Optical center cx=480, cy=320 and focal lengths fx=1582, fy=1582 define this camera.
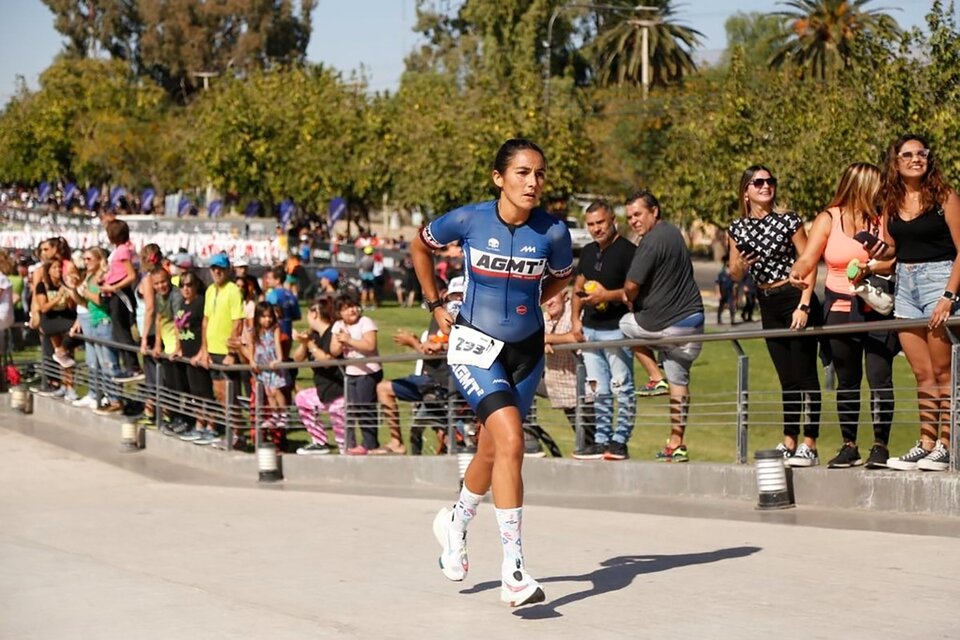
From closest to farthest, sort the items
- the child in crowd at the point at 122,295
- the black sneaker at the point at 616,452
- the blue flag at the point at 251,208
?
1. the black sneaker at the point at 616,452
2. the child in crowd at the point at 122,295
3. the blue flag at the point at 251,208

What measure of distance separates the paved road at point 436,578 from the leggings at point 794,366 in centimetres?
104

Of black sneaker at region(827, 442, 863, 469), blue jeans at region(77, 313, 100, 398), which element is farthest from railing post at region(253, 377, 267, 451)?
Answer: black sneaker at region(827, 442, 863, 469)

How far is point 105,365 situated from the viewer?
18.8 meters

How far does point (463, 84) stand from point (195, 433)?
73.2 meters

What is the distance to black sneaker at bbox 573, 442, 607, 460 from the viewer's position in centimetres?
1222

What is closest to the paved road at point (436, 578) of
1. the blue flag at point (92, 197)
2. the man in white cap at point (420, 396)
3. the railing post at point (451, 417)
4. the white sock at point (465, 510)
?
the white sock at point (465, 510)

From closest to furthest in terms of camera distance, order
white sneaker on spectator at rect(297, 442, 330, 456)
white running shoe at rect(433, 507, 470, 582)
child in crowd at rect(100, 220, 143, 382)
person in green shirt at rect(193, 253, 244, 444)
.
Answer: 1. white running shoe at rect(433, 507, 470, 582)
2. white sneaker on spectator at rect(297, 442, 330, 456)
3. person in green shirt at rect(193, 253, 244, 444)
4. child in crowd at rect(100, 220, 143, 382)

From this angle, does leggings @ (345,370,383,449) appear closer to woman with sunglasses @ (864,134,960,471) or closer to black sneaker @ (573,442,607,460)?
black sneaker @ (573,442,607,460)

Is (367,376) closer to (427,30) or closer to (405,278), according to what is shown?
(405,278)

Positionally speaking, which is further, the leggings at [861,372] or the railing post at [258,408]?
the railing post at [258,408]

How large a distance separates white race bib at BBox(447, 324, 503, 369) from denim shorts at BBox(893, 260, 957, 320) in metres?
3.24

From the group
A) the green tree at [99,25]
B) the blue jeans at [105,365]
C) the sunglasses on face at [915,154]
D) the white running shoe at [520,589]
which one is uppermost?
the green tree at [99,25]

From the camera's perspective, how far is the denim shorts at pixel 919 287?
9.63 metres

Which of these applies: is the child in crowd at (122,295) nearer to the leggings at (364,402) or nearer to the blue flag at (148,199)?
the leggings at (364,402)
